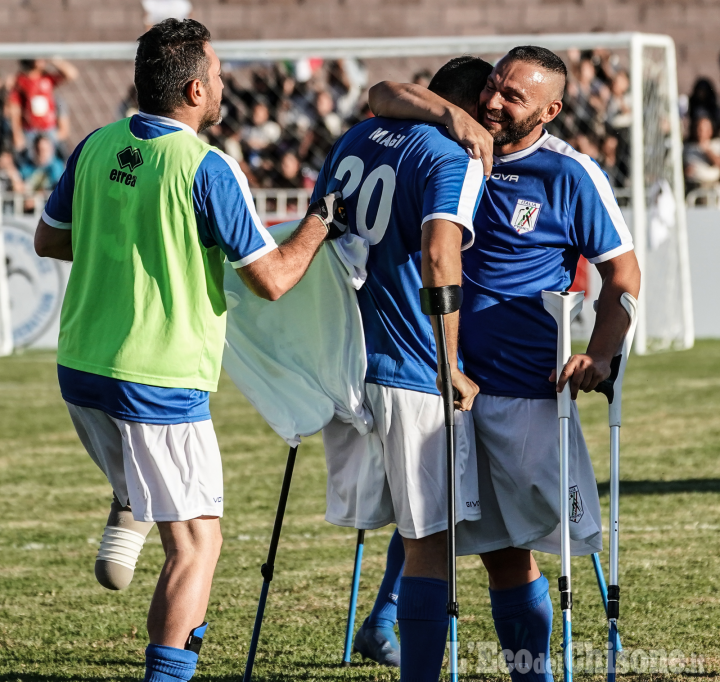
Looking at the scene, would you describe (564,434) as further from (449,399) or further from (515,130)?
(515,130)

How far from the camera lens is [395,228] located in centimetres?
367

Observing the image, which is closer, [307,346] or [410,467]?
[410,467]

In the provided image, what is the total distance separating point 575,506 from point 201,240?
1383 millimetres

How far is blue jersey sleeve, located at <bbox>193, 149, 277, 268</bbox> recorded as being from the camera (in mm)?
3445

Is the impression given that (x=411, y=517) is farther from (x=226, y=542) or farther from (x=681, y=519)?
(x=681, y=519)

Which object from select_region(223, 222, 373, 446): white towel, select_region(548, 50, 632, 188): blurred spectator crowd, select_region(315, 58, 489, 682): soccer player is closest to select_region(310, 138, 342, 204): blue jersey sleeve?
select_region(315, 58, 489, 682): soccer player

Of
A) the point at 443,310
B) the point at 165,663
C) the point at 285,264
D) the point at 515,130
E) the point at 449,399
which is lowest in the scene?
the point at 165,663

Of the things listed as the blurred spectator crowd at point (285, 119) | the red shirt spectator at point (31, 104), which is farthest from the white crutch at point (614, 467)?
the red shirt spectator at point (31, 104)

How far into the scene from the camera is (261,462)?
8.30m

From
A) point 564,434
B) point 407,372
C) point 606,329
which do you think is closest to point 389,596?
point 407,372

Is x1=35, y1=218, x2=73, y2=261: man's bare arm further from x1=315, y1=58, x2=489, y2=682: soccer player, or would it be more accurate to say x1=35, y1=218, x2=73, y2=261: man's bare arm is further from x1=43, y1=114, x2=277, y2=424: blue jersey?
x1=315, y1=58, x2=489, y2=682: soccer player

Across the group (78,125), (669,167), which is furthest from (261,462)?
(78,125)

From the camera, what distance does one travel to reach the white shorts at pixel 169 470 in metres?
3.51

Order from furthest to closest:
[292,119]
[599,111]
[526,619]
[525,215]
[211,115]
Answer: [292,119]
[599,111]
[526,619]
[525,215]
[211,115]
